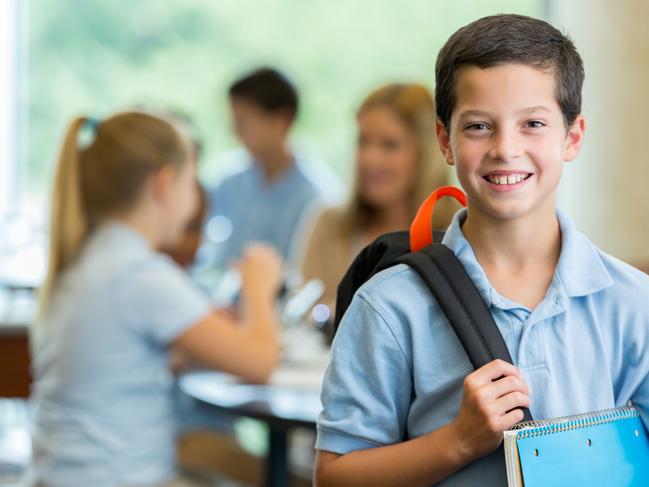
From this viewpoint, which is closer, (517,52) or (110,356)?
(517,52)

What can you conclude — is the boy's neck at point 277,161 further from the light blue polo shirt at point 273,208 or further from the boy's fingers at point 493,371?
the boy's fingers at point 493,371

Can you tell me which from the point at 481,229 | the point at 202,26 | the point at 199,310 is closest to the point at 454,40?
the point at 481,229

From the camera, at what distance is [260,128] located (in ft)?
14.4

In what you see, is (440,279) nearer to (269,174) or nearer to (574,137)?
(574,137)

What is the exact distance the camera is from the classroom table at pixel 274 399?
8.14ft

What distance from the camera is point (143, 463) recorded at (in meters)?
2.60

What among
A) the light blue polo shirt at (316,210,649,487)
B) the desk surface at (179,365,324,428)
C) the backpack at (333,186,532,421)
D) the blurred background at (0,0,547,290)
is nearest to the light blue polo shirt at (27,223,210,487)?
the desk surface at (179,365,324,428)

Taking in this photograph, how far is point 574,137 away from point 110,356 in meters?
1.58

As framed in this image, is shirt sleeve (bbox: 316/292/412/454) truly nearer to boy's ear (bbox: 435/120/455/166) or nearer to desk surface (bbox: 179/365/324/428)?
boy's ear (bbox: 435/120/455/166)

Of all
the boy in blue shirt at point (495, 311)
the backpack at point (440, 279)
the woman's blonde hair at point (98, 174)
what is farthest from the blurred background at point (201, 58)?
the boy in blue shirt at point (495, 311)

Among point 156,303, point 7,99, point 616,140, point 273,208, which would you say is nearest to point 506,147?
point 156,303

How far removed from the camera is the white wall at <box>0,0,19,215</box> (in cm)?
582

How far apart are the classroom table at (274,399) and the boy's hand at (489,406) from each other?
1.28 m

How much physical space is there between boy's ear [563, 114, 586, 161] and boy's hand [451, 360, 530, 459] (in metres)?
0.25
